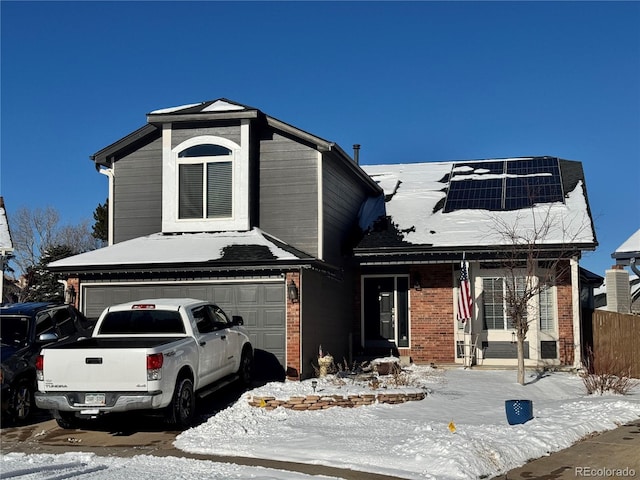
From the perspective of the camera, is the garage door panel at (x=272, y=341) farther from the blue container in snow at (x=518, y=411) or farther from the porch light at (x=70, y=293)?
the blue container in snow at (x=518, y=411)

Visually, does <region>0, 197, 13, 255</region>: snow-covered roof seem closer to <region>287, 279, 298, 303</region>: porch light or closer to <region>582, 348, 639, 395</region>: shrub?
<region>287, 279, 298, 303</region>: porch light

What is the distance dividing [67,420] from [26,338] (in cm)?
216

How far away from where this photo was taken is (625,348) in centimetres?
1748

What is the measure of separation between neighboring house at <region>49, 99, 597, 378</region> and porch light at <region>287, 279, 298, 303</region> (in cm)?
2

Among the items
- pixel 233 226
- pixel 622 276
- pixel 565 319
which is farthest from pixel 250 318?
pixel 622 276

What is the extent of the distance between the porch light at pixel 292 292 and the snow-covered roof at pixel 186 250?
0.64 m

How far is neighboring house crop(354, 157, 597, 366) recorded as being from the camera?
57.7ft

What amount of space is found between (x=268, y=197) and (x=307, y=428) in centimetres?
765

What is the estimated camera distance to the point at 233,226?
55.3 ft

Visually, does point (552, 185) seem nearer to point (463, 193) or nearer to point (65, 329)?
point (463, 193)

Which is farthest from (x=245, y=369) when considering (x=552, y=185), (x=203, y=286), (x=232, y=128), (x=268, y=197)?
(x=552, y=185)

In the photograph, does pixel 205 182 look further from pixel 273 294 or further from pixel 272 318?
pixel 272 318

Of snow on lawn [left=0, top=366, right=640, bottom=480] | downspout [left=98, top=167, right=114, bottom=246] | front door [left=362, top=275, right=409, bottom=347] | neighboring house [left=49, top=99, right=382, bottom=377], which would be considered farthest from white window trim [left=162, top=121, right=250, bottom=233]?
front door [left=362, top=275, right=409, bottom=347]

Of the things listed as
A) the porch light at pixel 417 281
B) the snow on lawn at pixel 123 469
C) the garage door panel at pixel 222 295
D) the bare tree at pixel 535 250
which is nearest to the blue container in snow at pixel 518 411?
the snow on lawn at pixel 123 469
